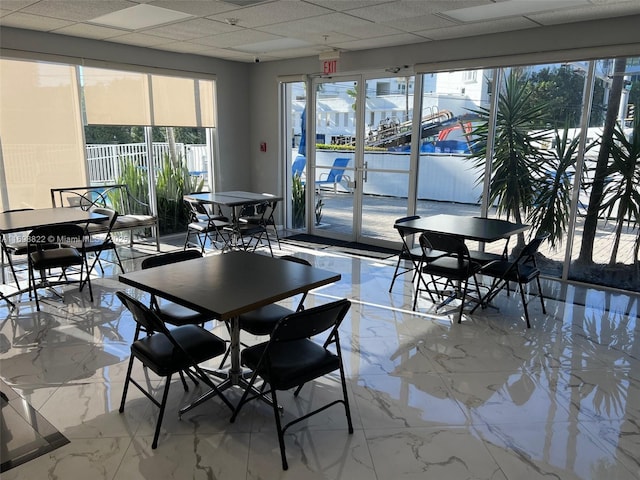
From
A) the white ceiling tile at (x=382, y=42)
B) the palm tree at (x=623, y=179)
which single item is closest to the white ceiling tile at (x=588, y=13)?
the palm tree at (x=623, y=179)

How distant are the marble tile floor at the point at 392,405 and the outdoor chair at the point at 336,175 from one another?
129 inches

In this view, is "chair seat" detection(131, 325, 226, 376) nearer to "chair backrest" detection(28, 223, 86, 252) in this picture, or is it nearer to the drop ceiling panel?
"chair backrest" detection(28, 223, 86, 252)

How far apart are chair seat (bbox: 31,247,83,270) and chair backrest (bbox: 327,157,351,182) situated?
3.90 metres

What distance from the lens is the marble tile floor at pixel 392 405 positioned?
7.88 ft

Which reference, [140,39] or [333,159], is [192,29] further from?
[333,159]

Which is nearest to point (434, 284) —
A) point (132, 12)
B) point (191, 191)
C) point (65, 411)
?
point (65, 411)

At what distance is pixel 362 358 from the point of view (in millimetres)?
3543

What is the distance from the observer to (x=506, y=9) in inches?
177

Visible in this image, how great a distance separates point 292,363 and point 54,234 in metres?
2.99

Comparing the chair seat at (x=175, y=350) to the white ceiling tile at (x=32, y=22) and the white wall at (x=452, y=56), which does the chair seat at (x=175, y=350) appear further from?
the white wall at (x=452, y=56)

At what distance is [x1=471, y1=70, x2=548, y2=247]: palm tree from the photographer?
550cm

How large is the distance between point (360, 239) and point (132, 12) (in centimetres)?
419

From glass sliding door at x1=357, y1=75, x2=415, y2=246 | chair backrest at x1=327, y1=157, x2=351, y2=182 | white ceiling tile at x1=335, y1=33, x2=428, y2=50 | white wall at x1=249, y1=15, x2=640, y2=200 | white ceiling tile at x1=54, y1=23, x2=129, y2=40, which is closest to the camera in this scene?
white wall at x1=249, y1=15, x2=640, y2=200

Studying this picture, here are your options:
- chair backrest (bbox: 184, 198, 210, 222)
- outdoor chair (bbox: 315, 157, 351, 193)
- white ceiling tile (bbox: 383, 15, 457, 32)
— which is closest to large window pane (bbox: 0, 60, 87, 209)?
chair backrest (bbox: 184, 198, 210, 222)
